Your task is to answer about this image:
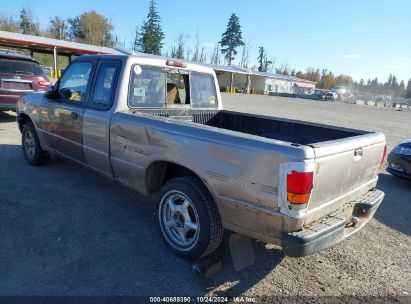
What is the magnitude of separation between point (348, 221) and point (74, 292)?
2.54 m

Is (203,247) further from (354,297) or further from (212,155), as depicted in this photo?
(354,297)

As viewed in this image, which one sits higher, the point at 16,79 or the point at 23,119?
the point at 16,79

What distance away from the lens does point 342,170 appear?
9.44 ft

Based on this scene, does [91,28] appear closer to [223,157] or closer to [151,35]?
[151,35]

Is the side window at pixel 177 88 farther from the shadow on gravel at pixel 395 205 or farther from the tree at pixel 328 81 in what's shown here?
the tree at pixel 328 81

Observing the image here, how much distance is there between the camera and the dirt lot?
2951 millimetres

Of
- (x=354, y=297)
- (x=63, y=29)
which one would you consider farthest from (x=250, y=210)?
(x=63, y=29)

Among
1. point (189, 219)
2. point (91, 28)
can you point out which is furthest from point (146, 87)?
point (91, 28)

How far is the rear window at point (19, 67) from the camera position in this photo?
29.9ft

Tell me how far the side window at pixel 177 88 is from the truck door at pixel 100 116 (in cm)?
78

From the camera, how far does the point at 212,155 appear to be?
2.93 m

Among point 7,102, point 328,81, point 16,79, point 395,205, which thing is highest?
point 328,81

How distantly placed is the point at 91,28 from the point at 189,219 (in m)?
85.2

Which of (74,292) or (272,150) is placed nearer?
(272,150)
